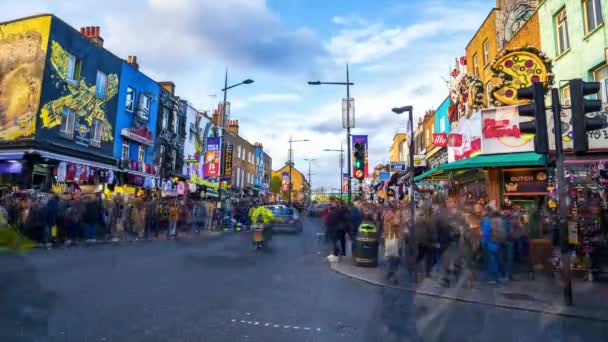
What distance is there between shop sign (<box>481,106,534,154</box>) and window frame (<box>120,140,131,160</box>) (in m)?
20.0

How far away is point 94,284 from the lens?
23.9 feet

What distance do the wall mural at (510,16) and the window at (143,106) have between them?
21.2 metres

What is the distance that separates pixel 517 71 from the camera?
14797 mm

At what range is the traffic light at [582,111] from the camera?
267 inches

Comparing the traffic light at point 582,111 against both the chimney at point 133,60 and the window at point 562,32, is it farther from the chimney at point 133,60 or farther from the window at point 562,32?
the chimney at point 133,60

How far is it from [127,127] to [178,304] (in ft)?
67.5

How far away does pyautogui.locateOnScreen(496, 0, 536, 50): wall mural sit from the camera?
19094 mm

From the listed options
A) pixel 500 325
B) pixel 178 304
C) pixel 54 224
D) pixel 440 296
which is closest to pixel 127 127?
pixel 54 224

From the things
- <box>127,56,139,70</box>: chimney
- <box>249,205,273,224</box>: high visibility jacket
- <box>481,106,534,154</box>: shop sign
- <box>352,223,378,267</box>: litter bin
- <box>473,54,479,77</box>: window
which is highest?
<box>127,56,139,70</box>: chimney

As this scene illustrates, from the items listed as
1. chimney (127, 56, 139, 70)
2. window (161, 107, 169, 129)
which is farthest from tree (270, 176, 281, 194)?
chimney (127, 56, 139, 70)

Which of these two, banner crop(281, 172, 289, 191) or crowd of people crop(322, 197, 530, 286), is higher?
banner crop(281, 172, 289, 191)

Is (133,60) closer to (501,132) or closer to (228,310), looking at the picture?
(501,132)

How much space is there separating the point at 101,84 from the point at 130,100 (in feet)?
9.11

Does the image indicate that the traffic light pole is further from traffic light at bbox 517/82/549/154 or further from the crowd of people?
the crowd of people
